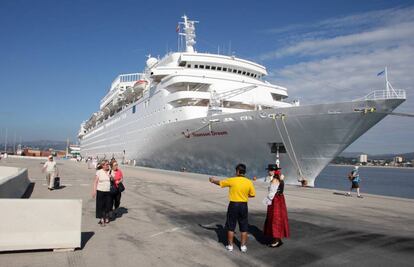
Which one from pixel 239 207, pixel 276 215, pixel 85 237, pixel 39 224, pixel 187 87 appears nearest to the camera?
pixel 39 224

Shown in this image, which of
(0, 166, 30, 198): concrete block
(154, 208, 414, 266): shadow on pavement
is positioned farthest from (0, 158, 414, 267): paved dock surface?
(0, 166, 30, 198): concrete block

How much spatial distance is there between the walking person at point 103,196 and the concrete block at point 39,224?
6.50 ft

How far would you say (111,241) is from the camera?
616 centimetres

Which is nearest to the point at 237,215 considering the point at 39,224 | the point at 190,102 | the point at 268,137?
the point at 39,224

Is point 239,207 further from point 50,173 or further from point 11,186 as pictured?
point 50,173

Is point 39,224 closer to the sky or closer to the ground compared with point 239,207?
closer to the ground

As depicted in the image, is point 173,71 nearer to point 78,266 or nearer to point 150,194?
point 150,194

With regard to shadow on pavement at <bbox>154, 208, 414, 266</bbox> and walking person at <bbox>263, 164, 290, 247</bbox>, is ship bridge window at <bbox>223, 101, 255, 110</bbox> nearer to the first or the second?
shadow on pavement at <bbox>154, 208, 414, 266</bbox>

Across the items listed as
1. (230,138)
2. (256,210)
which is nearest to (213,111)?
(230,138)

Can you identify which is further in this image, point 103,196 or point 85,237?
point 103,196

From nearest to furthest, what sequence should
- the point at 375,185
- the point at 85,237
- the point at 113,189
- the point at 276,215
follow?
1. the point at 276,215
2. the point at 85,237
3. the point at 113,189
4. the point at 375,185

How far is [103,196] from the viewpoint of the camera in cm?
766

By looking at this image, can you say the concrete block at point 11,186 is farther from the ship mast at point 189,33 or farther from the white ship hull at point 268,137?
the ship mast at point 189,33

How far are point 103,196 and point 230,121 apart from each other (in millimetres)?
12895
